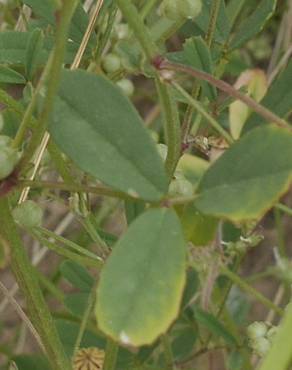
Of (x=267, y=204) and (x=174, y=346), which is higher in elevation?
(x=267, y=204)

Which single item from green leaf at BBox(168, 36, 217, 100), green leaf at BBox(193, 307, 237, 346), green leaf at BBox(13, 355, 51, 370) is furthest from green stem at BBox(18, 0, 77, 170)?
green leaf at BBox(13, 355, 51, 370)

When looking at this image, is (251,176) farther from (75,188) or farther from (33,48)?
(33,48)

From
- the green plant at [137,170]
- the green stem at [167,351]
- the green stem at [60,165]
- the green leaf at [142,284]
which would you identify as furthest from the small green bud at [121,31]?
the green leaf at [142,284]

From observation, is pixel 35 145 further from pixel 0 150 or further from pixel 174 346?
pixel 174 346

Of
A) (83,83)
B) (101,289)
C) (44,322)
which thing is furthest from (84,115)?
(44,322)

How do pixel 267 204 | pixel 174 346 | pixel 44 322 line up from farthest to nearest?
pixel 174 346
pixel 44 322
pixel 267 204

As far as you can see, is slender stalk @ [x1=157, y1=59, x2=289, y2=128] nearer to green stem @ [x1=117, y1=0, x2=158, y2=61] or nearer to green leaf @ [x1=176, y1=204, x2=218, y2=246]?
green stem @ [x1=117, y1=0, x2=158, y2=61]

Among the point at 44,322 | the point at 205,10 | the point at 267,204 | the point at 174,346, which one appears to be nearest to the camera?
the point at 267,204
